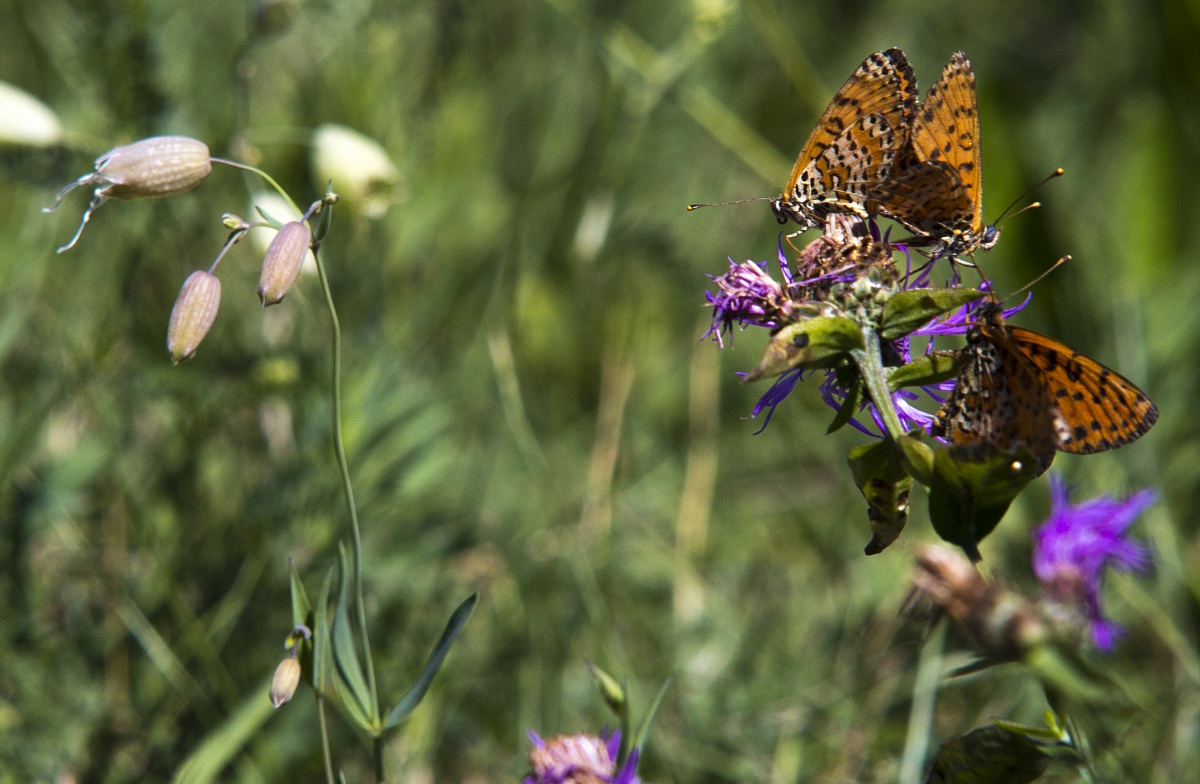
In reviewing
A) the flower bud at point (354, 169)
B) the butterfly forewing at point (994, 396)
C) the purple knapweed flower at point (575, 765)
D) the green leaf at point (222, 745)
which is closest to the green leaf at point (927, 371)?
the butterfly forewing at point (994, 396)

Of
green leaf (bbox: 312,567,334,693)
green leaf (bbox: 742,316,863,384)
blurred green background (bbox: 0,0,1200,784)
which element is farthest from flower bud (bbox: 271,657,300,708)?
green leaf (bbox: 742,316,863,384)

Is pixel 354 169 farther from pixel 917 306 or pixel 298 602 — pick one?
pixel 917 306

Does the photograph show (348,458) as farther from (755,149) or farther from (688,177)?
(688,177)

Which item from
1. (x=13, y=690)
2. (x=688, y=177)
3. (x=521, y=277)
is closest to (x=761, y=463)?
(x=521, y=277)

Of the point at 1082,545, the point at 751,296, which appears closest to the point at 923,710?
the point at 1082,545

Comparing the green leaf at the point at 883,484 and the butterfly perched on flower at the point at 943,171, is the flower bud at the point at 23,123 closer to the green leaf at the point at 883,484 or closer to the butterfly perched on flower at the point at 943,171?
the butterfly perched on flower at the point at 943,171

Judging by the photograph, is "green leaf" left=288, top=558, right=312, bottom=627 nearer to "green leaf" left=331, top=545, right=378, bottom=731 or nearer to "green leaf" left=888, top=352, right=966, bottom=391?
"green leaf" left=331, top=545, right=378, bottom=731
